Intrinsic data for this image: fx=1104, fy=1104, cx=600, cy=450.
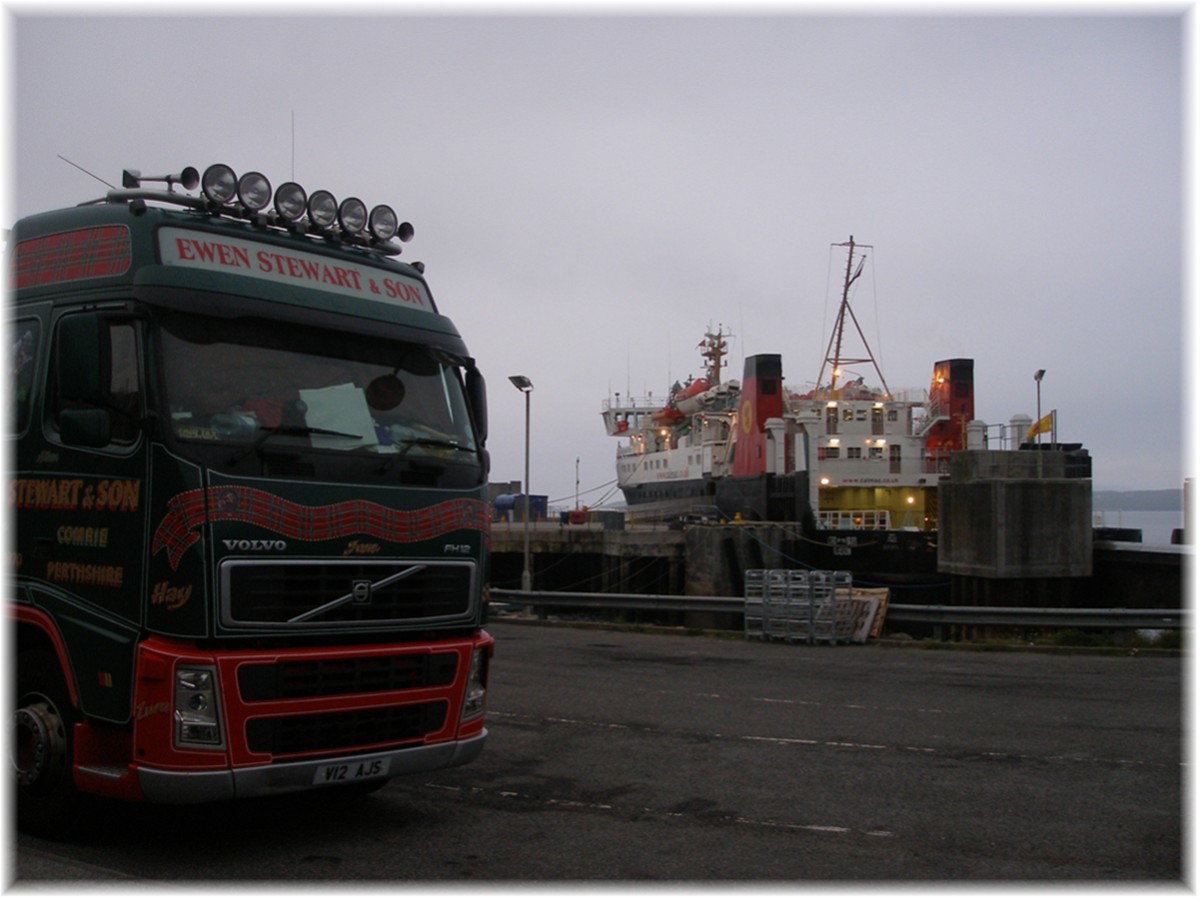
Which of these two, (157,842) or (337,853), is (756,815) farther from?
(157,842)

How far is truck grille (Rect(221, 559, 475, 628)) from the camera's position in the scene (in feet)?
19.1

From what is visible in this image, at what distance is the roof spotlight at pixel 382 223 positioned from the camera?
7.69 meters

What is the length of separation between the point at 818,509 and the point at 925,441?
19.4ft

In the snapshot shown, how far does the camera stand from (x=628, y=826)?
6852 millimetres

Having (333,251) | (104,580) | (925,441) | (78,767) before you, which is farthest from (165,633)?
(925,441)

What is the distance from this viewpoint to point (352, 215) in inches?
299

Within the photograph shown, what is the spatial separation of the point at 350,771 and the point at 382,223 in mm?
3768

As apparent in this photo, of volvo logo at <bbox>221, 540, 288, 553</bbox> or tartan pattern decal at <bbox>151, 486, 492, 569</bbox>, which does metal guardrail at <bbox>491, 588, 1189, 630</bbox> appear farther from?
volvo logo at <bbox>221, 540, 288, 553</bbox>

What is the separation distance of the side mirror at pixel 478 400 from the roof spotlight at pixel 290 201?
4.96 feet

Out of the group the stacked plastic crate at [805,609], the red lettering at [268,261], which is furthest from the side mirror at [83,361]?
the stacked plastic crate at [805,609]

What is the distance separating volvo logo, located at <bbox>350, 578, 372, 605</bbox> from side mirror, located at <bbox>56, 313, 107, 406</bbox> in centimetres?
169

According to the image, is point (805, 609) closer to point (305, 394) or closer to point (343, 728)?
point (343, 728)

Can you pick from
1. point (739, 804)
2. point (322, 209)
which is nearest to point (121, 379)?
point (322, 209)

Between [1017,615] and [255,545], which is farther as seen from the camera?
[1017,615]
